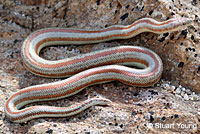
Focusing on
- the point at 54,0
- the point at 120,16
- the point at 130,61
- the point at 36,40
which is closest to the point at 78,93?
the point at 130,61

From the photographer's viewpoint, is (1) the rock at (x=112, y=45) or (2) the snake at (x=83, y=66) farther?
(2) the snake at (x=83, y=66)

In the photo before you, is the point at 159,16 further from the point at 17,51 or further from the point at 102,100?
the point at 17,51

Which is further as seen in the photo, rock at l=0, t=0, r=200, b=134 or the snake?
the snake

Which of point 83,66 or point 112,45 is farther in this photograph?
point 112,45
